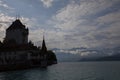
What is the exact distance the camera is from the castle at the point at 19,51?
9769 centimetres

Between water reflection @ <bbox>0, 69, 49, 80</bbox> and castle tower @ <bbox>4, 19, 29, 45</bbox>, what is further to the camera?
castle tower @ <bbox>4, 19, 29, 45</bbox>

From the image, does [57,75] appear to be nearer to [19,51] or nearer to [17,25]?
[19,51]

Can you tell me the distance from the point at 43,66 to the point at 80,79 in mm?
53966

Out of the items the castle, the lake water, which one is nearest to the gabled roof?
the castle

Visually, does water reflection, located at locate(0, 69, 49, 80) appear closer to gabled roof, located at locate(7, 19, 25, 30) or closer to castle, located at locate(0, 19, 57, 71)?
castle, located at locate(0, 19, 57, 71)

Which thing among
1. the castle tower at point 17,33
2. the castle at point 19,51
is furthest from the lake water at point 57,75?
the castle tower at point 17,33

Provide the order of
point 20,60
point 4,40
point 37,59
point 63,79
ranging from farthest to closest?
point 4,40
point 37,59
point 20,60
point 63,79

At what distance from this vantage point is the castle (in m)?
97.7

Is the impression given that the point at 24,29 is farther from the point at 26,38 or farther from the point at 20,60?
the point at 20,60

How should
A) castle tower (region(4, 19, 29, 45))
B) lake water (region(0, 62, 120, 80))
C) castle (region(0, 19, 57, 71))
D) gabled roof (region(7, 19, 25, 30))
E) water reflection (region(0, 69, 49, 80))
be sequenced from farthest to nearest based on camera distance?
gabled roof (region(7, 19, 25, 30)) < castle tower (region(4, 19, 29, 45)) < castle (region(0, 19, 57, 71)) < lake water (region(0, 62, 120, 80)) < water reflection (region(0, 69, 49, 80))

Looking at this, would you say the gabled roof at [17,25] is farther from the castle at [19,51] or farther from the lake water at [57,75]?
the lake water at [57,75]

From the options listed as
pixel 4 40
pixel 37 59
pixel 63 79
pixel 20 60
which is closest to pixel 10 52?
pixel 20 60

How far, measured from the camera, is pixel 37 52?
358ft

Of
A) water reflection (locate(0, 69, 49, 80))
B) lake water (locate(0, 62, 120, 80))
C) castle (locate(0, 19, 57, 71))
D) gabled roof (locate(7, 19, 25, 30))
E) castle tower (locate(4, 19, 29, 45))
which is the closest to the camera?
water reflection (locate(0, 69, 49, 80))
